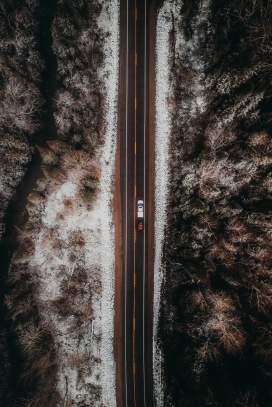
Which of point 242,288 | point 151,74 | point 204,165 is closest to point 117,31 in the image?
point 151,74

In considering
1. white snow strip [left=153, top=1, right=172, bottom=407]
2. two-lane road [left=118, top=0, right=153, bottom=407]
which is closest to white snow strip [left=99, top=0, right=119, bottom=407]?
two-lane road [left=118, top=0, right=153, bottom=407]

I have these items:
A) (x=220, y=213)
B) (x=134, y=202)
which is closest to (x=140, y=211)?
(x=134, y=202)

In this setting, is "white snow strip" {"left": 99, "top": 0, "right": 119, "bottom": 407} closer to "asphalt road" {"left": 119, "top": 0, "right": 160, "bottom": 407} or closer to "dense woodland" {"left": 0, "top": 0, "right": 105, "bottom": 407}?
"asphalt road" {"left": 119, "top": 0, "right": 160, "bottom": 407}

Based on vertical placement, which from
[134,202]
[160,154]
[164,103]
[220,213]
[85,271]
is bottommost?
[85,271]

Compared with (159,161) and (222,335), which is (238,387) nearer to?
(222,335)

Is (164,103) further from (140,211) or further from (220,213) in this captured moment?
(220,213)

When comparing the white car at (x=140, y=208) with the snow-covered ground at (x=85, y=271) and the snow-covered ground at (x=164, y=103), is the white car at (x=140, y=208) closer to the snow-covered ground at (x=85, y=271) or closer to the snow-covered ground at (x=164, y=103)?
the snow-covered ground at (x=164, y=103)

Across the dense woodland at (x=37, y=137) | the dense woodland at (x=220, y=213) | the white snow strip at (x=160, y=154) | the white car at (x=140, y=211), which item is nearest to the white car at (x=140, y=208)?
the white car at (x=140, y=211)
